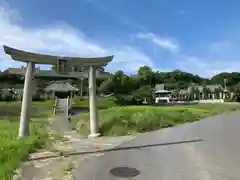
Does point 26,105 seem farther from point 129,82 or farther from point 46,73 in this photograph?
point 129,82

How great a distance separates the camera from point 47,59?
12.0m

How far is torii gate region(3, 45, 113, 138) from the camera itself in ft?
36.9

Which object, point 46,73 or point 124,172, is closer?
point 124,172

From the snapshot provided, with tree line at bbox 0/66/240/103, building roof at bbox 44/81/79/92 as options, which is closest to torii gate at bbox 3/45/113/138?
tree line at bbox 0/66/240/103

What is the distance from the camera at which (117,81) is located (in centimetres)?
4875

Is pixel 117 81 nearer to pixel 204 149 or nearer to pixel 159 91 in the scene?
pixel 159 91

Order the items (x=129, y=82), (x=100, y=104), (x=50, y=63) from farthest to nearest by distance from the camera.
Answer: (x=129, y=82), (x=100, y=104), (x=50, y=63)

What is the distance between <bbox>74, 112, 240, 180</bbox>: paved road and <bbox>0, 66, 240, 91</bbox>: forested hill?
18.5m

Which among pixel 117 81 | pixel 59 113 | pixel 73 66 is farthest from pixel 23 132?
pixel 117 81

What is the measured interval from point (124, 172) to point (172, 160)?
1685 mm

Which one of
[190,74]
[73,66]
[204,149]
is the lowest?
[204,149]

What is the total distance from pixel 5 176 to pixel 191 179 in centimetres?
372

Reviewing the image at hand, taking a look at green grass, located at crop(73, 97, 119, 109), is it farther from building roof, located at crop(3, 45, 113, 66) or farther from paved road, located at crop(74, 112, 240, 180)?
paved road, located at crop(74, 112, 240, 180)

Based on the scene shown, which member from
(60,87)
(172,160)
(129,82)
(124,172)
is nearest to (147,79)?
(129,82)
